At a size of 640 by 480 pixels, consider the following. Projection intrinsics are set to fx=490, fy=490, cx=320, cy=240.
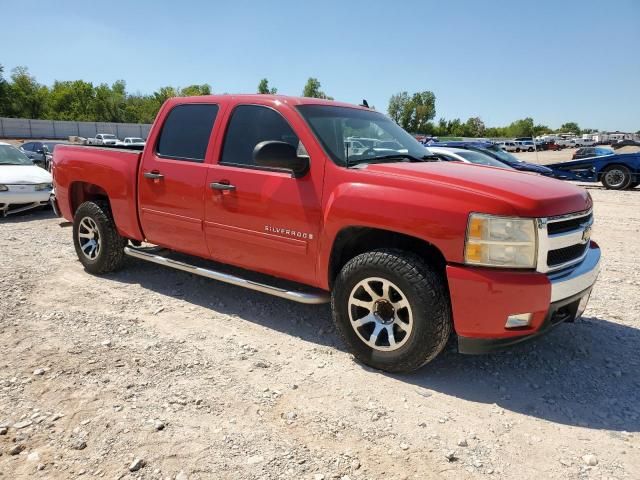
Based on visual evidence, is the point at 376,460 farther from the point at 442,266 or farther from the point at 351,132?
the point at 351,132

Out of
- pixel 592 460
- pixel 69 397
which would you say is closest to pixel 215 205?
pixel 69 397

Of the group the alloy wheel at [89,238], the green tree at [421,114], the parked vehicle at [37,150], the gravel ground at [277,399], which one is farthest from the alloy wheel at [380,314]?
the green tree at [421,114]

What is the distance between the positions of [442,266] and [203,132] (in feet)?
8.08

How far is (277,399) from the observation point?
3059 millimetres

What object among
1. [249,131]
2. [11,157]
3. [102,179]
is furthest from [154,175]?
[11,157]

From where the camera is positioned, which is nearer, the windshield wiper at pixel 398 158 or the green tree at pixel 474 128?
the windshield wiper at pixel 398 158

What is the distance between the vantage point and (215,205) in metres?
4.17

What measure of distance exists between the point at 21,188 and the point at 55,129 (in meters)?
59.6

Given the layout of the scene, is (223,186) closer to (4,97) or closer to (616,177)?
(616,177)

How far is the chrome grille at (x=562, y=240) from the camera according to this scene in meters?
2.92

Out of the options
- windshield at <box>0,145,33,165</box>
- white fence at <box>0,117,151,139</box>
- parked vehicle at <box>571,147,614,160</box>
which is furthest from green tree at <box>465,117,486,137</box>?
windshield at <box>0,145,33,165</box>

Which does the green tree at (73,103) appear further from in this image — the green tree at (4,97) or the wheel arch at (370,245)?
the wheel arch at (370,245)

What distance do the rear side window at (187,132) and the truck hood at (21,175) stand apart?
6458 mm

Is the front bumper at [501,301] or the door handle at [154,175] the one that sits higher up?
the door handle at [154,175]
